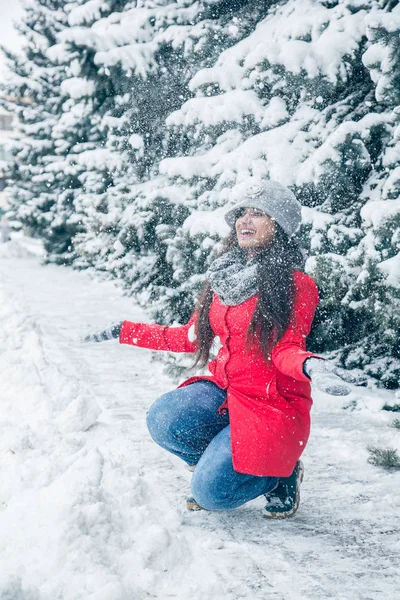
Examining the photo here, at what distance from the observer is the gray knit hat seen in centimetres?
284

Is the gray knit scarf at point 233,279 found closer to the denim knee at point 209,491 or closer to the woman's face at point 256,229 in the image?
the woman's face at point 256,229

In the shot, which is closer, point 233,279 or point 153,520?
point 153,520

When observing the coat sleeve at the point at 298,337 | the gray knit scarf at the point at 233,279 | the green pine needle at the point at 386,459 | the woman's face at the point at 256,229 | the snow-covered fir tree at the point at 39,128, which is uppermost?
the woman's face at the point at 256,229

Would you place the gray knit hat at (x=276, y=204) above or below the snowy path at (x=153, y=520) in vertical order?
above

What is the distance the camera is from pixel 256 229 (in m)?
2.88

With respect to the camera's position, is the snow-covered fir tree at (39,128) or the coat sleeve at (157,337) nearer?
the coat sleeve at (157,337)

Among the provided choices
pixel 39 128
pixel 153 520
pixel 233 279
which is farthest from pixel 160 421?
pixel 39 128

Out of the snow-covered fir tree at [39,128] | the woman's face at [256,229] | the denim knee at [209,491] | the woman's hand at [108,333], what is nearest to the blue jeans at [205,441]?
the denim knee at [209,491]

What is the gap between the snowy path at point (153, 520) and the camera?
7.13 ft

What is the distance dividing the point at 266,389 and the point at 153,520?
0.77 metres

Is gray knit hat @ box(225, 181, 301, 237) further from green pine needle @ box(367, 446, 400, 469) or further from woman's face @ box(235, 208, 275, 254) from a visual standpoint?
green pine needle @ box(367, 446, 400, 469)

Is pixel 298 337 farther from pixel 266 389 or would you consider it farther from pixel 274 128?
pixel 274 128

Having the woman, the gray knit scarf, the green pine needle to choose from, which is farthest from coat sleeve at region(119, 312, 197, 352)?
the green pine needle

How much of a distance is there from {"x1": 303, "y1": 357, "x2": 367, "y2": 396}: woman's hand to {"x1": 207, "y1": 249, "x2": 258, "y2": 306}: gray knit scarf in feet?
1.95
